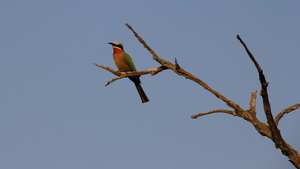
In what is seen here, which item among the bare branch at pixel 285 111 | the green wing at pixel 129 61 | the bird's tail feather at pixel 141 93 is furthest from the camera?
the green wing at pixel 129 61

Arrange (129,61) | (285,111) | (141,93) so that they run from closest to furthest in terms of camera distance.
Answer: (285,111), (141,93), (129,61)

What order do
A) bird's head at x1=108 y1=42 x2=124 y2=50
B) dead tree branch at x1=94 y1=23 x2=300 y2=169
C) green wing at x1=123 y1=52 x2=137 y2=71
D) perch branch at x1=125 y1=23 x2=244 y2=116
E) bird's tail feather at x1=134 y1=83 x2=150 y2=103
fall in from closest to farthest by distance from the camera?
dead tree branch at x1=94 y1=23 x2=300 y2=169, perch branch at x1=125 y1=23 x2=244 y2=116, bird's tail feather at x1=134 y1=83 x2=150 y2=103, green wing at x1=123 y1=52 x2=137 y2=71, bird's head at x1=108 y1=42 x2=124 y2=50

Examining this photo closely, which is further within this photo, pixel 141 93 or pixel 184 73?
pixel 141 93

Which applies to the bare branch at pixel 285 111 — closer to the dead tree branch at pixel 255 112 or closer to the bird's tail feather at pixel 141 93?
the dead tree branch at pixel 255 112

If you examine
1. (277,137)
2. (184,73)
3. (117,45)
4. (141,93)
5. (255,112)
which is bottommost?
(277,137)

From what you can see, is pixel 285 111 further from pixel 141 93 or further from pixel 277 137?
pixel 141 93

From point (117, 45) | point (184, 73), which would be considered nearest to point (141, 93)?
point (117, 45)

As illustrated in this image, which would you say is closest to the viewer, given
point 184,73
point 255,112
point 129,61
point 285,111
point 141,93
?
point 285,111

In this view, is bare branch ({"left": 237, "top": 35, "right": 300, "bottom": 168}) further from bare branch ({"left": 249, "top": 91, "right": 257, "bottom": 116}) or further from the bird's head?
the bird's head

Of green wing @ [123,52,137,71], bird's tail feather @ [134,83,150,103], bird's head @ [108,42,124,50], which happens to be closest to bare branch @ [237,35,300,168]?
bird's tail feather @ [134,83,150,103]

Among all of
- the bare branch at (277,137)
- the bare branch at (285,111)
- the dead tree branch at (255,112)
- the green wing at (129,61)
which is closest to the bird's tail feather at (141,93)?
the green wing at (129,61)

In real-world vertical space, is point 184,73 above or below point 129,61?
below

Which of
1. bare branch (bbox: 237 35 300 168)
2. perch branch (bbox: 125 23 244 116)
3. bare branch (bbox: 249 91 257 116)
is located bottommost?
bare branch (bbox: 237 35 300 168)

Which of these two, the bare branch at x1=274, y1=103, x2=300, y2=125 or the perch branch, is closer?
the bare branch at x1=274, y1=103, x2=300, y2=125
